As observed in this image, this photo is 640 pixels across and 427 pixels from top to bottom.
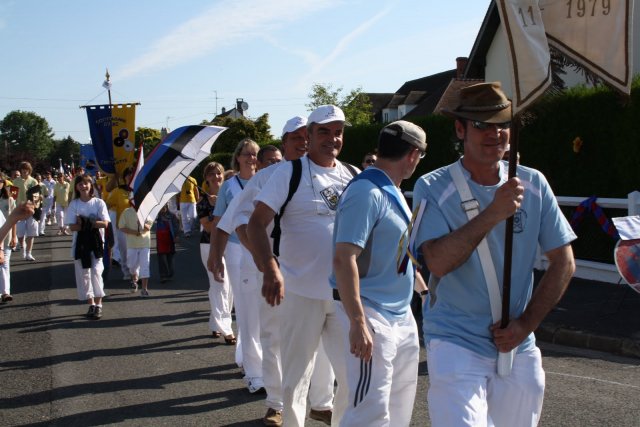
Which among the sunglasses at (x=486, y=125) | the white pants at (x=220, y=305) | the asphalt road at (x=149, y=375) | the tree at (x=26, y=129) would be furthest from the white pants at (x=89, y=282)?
the tree at (x=26, y=129)

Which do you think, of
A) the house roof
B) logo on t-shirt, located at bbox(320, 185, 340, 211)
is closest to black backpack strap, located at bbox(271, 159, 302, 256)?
logo on t-shirt, located at bbox(320, 185, 340, 211)

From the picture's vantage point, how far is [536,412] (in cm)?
343

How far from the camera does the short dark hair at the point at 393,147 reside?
4207 millimetres

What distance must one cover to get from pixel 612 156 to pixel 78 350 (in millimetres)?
8877

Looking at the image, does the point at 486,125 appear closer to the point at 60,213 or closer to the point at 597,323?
the point at 597,323

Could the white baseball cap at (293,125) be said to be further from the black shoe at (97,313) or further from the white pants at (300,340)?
the black shoe at (97,313)

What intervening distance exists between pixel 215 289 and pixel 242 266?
219 centimetres

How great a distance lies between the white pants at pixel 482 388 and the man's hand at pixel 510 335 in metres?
0.09

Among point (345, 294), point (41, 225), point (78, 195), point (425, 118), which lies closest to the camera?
point (345, 294)

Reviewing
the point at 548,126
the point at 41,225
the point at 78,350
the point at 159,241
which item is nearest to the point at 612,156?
the point at 548,126

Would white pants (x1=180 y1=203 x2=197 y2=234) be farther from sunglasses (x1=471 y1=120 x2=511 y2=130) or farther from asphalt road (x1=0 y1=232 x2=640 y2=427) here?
sunglasses (x1=471 y1=120 x2=511 y2=130)

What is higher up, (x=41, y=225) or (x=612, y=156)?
(x=612, y=156)

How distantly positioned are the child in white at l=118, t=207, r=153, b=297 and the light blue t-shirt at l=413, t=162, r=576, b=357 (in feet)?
32.6

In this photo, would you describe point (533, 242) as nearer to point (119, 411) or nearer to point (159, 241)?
point (119, 411)
